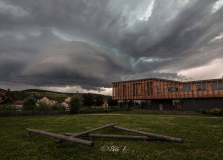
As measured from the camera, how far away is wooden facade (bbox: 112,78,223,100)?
3817 centimetres

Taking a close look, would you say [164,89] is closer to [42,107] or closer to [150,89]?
[150,89]

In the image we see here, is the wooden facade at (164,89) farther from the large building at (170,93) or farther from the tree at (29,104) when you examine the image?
the tree at (29,104)

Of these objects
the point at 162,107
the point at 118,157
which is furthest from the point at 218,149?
the point at 162,107

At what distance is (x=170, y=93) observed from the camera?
4456 cm

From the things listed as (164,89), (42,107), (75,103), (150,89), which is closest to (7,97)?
(42,107)

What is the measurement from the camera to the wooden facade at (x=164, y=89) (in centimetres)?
3817

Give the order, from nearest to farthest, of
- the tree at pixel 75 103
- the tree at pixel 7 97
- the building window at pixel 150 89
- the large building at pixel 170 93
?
the tree at pixel 75 103 → the large building at pixel 170 93 → the building window at pixel 150 89 → the tree at pixel 7 97

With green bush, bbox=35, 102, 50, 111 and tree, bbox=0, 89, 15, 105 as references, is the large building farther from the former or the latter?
tree, bbox=0, 89, 15, 105

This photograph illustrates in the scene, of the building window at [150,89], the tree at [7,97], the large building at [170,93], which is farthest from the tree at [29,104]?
the building window at [150,89]

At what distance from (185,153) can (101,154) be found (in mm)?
3883

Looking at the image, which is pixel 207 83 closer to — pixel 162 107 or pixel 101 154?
pixel 162 107

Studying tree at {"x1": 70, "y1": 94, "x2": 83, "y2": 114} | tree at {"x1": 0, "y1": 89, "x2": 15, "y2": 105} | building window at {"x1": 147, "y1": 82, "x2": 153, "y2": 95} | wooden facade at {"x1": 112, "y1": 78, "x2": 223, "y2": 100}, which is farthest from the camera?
tree at {"x1": 0, "y1": 89, "x2": 15, "y2": 105}

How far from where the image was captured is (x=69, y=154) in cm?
532

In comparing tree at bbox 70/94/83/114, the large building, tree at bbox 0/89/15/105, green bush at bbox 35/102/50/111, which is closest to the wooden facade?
the large building
